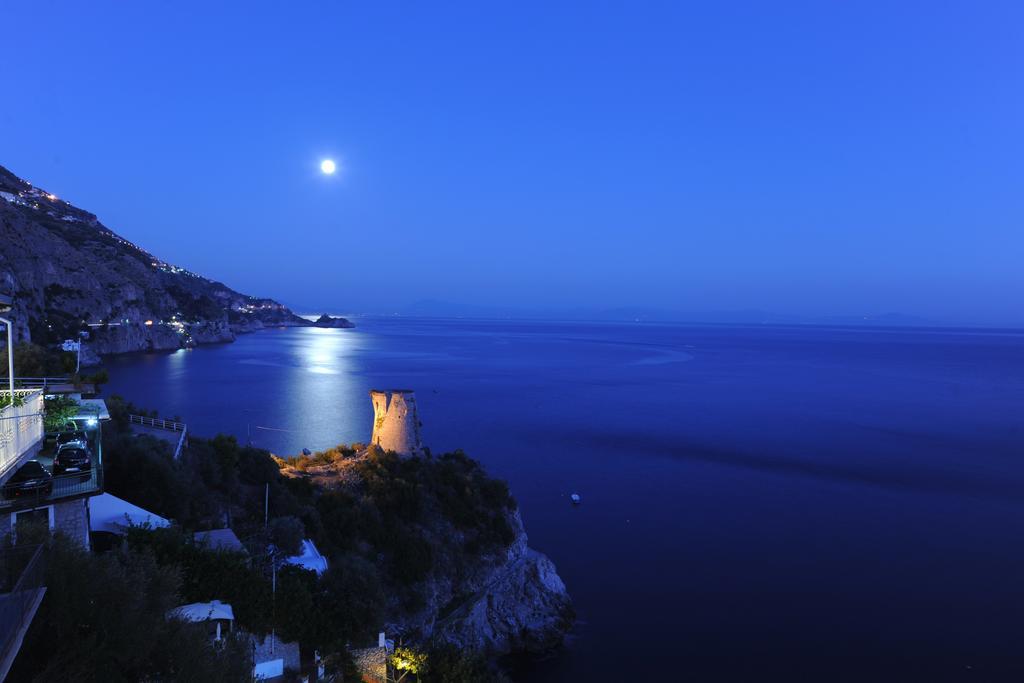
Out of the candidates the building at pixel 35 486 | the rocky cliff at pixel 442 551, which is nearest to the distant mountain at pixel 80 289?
the rocky cliff at pixel 442 551

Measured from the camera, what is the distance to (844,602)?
74.0ft

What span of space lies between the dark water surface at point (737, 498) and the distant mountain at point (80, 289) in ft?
27.7

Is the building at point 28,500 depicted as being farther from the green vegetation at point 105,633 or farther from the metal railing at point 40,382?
the metal railing at point 40,382

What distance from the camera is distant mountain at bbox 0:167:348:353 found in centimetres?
6644

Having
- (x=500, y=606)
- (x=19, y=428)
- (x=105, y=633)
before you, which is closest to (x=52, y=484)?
(x=19, y=428)

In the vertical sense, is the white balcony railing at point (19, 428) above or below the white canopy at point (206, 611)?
above

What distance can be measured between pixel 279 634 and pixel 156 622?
201 inches

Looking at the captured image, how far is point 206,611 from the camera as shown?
1034cm

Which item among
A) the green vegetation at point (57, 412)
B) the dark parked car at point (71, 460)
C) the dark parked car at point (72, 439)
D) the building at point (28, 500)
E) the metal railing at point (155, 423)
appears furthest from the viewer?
the metal railing at point (155, 423)

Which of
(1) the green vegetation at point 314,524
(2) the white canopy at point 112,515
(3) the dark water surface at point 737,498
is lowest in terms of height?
(3) the dark water surface at point 737,498

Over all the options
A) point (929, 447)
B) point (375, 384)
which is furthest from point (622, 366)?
point (929, 447)

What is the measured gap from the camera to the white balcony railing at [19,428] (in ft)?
28.9

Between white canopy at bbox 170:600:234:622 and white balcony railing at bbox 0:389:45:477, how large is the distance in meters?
3.33

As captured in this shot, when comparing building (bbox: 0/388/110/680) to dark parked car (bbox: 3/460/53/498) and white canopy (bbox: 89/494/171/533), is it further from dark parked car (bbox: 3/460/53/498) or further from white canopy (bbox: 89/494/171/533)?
white canopy (bbox: 89/494/171/533)
